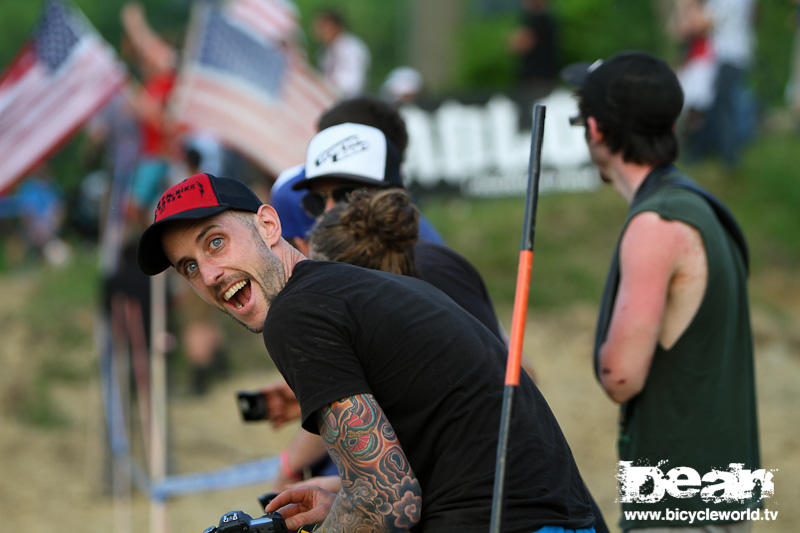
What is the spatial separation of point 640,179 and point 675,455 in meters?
0.89

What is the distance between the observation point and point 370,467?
235cm

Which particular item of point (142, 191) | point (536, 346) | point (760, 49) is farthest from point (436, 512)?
point (760, 49)

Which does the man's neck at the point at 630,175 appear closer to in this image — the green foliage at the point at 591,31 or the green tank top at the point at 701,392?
the green tank top at the point at 701,392

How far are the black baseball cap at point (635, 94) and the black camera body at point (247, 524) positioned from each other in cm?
174

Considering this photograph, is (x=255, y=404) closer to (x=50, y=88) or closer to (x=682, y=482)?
(x=682, y=482)

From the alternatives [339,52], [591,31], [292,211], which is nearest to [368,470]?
[292,211]

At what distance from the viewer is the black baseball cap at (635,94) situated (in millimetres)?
3502

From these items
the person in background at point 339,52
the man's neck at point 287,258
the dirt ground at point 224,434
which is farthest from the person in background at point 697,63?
the man's neck at point 287,258

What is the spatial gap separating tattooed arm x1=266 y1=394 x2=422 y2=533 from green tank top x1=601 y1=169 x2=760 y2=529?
1.21 m

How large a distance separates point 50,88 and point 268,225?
4294mm

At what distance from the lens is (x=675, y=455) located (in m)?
3.29

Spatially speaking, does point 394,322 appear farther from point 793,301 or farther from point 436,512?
point 793,301

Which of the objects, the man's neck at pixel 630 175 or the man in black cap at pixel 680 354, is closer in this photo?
the man in black cap at pixel 680 354

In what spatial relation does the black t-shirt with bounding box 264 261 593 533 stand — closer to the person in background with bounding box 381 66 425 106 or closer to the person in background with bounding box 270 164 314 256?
the person in background with bounding box 270 164 314 256
